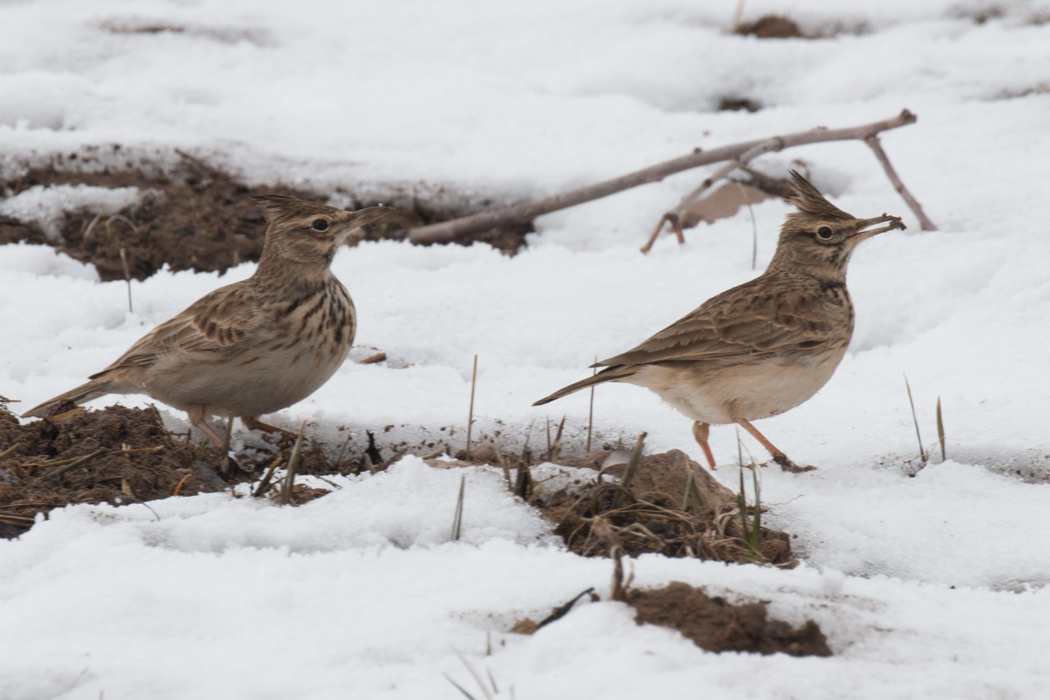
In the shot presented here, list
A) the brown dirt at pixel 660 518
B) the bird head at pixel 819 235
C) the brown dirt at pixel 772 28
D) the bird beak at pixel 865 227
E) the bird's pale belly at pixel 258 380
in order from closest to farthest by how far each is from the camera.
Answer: the brown dirt at pixel 660 518 < the bird's pale belly at pixel 258 380 < the bird beak at pixel 865 227 < the bird head at pixel 819 235 < the brown dirt at pixel 772 28

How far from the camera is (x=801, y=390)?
453cm

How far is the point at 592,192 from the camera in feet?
21.9

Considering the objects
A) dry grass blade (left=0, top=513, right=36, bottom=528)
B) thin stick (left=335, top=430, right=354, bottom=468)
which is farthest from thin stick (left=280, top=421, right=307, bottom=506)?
thin stick (left=335, top=430, right=354, bottom=468)

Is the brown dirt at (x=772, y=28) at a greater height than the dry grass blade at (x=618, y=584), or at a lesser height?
greater

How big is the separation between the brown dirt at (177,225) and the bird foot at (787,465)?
10.0ft

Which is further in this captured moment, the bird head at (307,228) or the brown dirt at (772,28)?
the brown dirt at (772,28)

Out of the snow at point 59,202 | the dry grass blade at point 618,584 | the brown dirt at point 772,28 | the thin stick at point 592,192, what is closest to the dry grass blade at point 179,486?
the dry grass blade at point 618,584

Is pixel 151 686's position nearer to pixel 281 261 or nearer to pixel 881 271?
pixel 281 261

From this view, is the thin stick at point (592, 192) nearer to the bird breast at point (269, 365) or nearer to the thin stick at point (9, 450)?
the bird breast at point (269, 365)

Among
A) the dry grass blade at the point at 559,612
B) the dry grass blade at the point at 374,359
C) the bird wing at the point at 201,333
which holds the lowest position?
the dry grass blade at the point at 559,612

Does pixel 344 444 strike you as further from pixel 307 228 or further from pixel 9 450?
pixel 9 450

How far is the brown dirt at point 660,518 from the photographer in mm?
3135

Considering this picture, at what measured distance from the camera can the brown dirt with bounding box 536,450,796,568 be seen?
3135 mm

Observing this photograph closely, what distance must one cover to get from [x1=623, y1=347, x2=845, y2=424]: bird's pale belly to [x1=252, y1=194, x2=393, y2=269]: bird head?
5.41 feet
